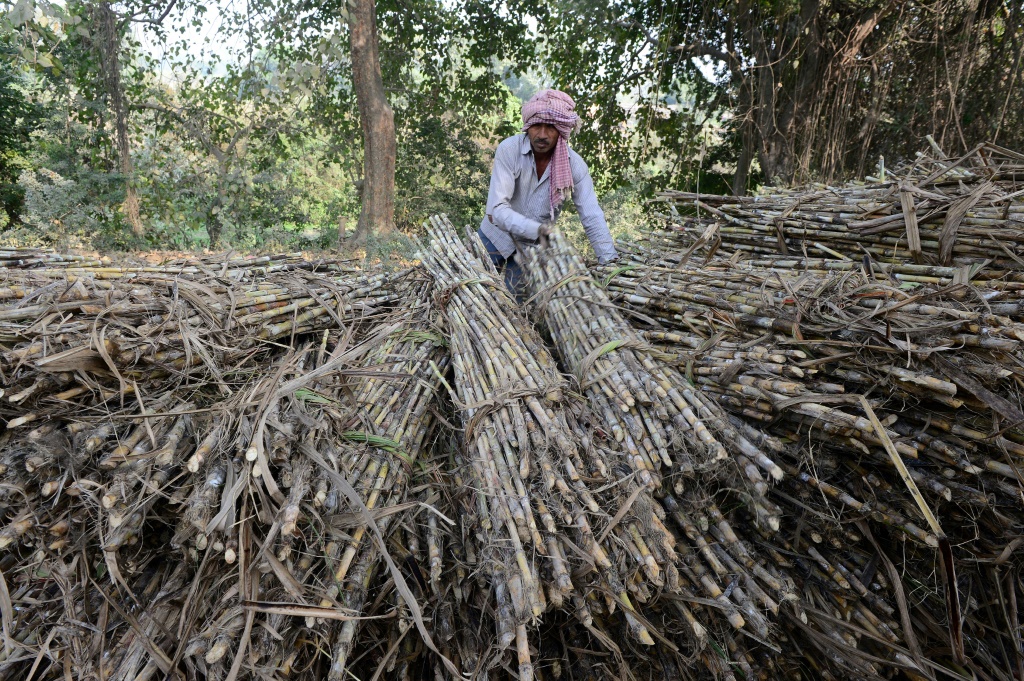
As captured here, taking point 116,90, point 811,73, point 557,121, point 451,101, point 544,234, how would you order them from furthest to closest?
point 451,101
point 116,90
point 811,73
point 557,121
point 544,234

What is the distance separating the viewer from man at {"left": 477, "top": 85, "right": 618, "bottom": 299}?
3.04 metres

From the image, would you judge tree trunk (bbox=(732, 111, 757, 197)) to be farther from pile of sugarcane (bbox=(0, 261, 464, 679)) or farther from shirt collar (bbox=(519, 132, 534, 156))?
pile of sugarcane (bbox=(0, 261, 464, 679))

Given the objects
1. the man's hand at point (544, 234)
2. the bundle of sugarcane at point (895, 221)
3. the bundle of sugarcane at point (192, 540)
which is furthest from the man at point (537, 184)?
the bundle of sugarcane at point (192, 540)

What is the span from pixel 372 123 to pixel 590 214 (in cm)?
541

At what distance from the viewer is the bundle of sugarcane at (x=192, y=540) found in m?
1.18

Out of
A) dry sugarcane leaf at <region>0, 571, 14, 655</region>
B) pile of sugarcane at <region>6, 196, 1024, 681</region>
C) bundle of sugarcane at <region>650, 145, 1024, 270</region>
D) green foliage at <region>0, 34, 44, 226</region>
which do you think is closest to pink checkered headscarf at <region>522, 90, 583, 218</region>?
bundle of sugarcane at <region>650, 145, 1024, 270</region>

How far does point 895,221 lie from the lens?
245cm

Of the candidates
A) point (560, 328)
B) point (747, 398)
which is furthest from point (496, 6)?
point (747, 398)

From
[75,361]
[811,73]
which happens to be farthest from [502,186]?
[811,73]

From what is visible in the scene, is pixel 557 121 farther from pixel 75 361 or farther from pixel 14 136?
pixel 14 136

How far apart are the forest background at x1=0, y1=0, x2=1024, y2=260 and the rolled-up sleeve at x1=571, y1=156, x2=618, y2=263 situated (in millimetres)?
2848

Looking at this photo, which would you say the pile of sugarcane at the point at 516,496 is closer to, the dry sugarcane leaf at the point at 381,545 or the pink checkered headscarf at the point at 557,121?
the dry sugarcane leaf at the point at 381,545

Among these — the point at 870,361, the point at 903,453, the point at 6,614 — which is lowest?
the point at 6,614

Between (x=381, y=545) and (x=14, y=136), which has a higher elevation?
(x=14, y=136)
